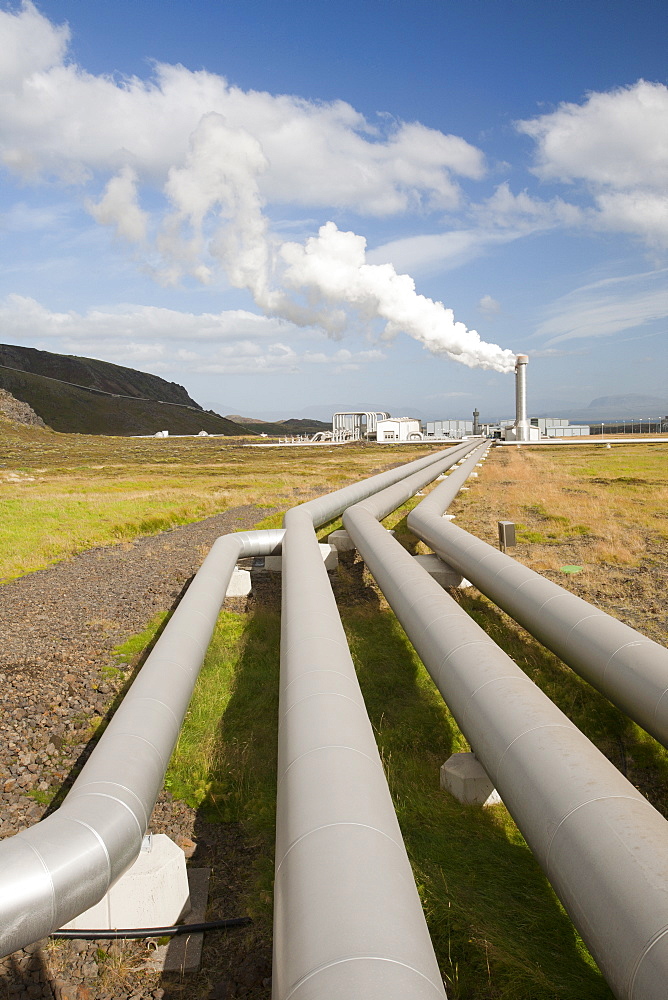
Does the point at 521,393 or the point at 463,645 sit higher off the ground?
the point at 521,393

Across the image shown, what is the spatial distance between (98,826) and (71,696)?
18.1ft

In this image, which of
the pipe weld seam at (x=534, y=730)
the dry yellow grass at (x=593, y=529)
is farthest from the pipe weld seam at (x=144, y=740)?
the dry yellow grass at (x=593, y=529)

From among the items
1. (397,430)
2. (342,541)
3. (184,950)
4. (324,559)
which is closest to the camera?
(184,950)

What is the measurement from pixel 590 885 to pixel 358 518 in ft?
45.5

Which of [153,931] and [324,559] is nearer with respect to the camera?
[153,931]

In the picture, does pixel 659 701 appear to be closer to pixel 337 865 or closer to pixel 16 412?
pixel 337 865

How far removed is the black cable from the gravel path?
79mm

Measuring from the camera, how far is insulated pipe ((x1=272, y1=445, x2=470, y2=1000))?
333cm

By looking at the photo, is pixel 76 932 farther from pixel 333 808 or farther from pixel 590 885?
pixel 590 885

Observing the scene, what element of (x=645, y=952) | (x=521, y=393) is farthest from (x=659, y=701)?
(x=521, y=393)

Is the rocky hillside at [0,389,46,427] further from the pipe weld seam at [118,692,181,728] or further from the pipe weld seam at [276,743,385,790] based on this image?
the pipe weld seam at [276,743,385,790]

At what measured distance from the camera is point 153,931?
5.36 metres

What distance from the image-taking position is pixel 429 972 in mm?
3367

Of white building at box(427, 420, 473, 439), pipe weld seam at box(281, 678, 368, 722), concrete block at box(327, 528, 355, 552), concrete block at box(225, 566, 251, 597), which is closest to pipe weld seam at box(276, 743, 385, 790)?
pipe weld seam at box(281, 678, 368, 722)
